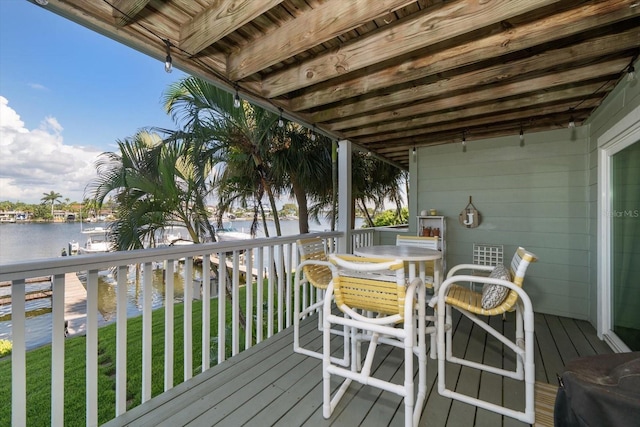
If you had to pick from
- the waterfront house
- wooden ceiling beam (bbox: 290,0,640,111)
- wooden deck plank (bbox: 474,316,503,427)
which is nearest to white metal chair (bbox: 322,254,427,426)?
wooden deck plank (bbox: 474,316,503,427)

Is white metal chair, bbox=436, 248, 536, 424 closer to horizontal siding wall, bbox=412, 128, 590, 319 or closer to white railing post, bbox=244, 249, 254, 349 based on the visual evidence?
white railing post, bbox=244, 249, 254, 349

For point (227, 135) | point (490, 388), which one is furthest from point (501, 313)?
point (227, 135)

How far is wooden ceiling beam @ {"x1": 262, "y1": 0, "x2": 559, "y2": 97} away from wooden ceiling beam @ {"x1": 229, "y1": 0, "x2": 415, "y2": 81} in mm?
303

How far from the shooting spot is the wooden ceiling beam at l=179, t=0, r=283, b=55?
1717 mm

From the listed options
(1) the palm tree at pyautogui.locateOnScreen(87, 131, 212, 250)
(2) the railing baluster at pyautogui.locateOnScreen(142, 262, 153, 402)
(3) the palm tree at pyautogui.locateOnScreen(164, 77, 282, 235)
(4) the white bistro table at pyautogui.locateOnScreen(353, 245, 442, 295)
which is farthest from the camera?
(3) the palm tree at pyautogui.locateOnScreen(164, 77, 282, 235)

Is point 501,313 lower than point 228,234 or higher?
lower

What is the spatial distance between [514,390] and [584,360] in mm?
1124

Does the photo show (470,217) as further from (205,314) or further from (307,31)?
(205,314)

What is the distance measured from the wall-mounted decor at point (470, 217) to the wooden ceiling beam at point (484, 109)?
1.39 meters

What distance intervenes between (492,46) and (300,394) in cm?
277

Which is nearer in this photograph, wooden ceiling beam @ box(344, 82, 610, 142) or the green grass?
wooden ceiling beam @ box(344, 82, 610, 142)

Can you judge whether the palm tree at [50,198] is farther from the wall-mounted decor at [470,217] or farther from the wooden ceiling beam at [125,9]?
the wall-mounted decor at [470,217]

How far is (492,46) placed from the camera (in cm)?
201

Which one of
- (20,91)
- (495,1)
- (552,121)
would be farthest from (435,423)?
(20,91)
